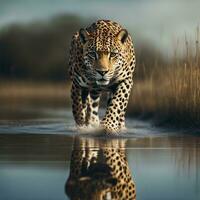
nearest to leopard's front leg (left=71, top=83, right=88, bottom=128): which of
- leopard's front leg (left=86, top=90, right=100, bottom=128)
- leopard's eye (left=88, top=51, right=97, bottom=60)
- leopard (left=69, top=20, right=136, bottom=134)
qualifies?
leopard (left=69, top=20, right=136, bottom=134)

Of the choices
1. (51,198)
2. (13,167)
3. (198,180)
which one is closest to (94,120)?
(13,167)

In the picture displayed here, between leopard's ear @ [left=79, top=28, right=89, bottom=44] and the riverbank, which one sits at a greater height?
leopard's ear @ [left=79, top=28, right=89, bottom=44]

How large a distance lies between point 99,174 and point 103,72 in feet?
18.7

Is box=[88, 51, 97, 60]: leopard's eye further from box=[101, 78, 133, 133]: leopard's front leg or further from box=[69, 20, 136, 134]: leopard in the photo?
box=[101, 78, 133, 133]: leopard's front leg

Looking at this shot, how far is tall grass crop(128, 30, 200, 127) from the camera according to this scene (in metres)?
14.0

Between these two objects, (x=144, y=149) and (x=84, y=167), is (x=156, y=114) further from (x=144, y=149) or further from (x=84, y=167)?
(x=84, y=167)

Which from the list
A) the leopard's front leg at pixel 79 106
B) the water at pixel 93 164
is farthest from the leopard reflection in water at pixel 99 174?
the leopard's front leg at pixel 79 106

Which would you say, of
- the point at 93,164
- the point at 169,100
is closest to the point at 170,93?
the point at 169,100

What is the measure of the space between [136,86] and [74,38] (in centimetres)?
378

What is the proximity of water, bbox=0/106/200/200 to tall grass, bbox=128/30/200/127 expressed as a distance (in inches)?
21.7

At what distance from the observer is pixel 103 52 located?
44.8 feet

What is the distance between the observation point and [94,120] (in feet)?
47.9

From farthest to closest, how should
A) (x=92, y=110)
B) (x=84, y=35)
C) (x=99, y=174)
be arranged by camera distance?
1. (x=92, y=110)
2. (x=84, y=35)
3. (x=99, y=174)

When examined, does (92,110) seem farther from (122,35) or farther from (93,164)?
(93,164)
